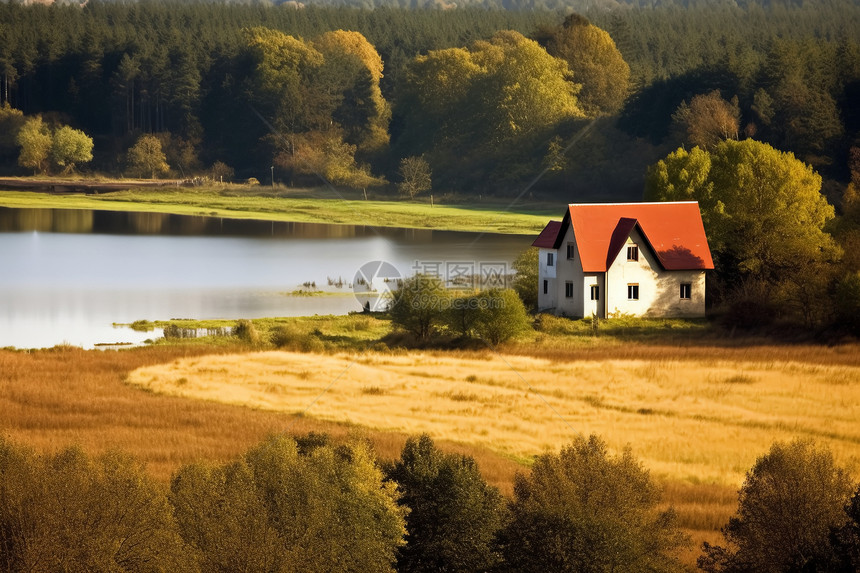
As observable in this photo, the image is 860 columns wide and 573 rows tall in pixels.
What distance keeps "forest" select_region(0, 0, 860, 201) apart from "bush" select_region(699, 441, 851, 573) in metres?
67.5

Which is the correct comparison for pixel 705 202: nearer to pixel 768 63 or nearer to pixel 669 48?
pixel 768 63

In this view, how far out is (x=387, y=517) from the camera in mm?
16281

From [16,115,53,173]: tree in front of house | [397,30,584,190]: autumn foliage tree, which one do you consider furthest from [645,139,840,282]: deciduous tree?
[16,115,53,173]: tree in front of house

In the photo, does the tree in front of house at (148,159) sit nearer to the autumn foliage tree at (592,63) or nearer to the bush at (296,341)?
the autumn foliage tree at (592,63)

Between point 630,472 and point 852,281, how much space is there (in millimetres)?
24601

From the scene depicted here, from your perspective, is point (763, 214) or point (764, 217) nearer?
point (764, 217)

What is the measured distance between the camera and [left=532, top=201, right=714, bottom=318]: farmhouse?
44969mm

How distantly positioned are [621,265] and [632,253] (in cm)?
62

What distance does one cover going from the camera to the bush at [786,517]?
16.1 m

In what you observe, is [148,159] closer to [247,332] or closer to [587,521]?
[247,332]

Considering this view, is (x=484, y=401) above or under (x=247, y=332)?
under

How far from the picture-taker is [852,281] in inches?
1566

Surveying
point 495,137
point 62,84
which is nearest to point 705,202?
point 495,137

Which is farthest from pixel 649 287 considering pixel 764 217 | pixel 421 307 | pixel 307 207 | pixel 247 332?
pixel 307 207
